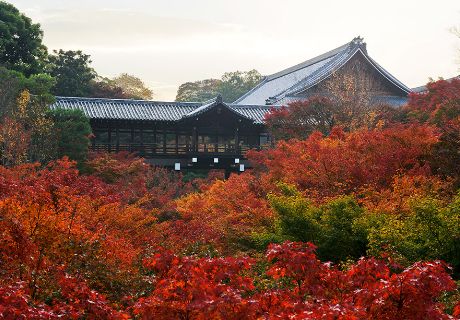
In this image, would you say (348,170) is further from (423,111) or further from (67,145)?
(67,145)

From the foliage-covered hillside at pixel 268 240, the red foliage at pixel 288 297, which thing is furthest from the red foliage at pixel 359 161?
the red foliage at pixel 288 297

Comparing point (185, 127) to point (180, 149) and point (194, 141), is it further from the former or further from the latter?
point (180, 149)

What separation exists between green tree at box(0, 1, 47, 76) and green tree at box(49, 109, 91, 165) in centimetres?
1241

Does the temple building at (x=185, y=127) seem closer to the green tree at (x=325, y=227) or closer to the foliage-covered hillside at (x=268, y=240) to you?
the foliage-covered hillside at (x=268, y=240)

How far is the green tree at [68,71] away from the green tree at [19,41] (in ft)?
10.3

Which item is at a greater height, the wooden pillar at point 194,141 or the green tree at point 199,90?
the green tree at point 199,90

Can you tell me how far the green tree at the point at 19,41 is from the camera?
38.8 meters

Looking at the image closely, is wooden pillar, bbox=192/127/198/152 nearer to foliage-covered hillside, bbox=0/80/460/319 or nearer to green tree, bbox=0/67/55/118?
green tree, bbox=0/67/55/118

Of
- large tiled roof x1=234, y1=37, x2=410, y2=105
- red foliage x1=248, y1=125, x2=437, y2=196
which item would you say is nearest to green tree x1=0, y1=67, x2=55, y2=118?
red foliage x1=248, y1=125, x2=437, y2=196

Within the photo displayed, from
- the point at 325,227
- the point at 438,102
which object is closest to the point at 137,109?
the point at 438,102

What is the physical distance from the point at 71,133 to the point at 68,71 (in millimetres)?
19196

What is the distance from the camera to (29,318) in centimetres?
650

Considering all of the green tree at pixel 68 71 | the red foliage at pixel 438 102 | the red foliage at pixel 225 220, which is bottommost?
the red foliage at pixel 225 220

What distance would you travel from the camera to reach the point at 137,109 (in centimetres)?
3744
